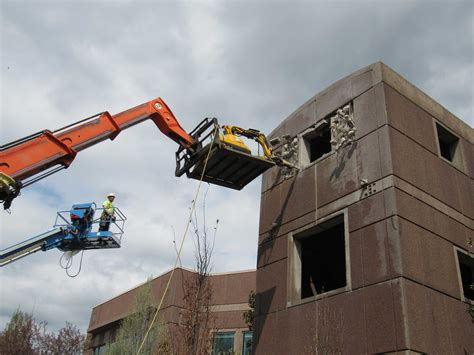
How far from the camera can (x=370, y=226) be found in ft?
38.7

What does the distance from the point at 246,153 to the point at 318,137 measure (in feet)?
13.5

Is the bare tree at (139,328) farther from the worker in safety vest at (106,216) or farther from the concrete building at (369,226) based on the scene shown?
the concrete building at (369,226)

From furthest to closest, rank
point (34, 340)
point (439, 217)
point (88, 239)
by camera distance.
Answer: point (34, 340), point (88, 239), point (439, 217)

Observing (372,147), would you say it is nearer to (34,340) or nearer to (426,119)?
(426,119)

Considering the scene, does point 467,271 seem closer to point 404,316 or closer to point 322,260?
point 322,260

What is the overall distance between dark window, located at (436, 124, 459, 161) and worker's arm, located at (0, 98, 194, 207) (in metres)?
7.98

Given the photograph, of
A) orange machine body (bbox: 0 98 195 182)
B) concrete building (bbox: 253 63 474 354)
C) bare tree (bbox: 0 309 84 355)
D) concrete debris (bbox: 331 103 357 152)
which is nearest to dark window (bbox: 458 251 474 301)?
concrete building (bbox: 253 63 474 354)

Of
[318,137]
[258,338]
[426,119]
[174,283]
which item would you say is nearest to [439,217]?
[426,119]

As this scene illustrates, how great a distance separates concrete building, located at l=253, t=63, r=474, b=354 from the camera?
10.8 meters

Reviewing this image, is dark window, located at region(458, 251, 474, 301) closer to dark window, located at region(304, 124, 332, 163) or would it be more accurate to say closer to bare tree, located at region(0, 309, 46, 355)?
dark window, located at region(304, 124, 332, 163)

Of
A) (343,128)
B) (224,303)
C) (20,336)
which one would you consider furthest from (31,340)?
(343,128)

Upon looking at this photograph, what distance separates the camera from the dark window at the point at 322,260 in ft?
50.1

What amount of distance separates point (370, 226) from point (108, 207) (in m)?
11.5

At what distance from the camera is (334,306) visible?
11930 mm
